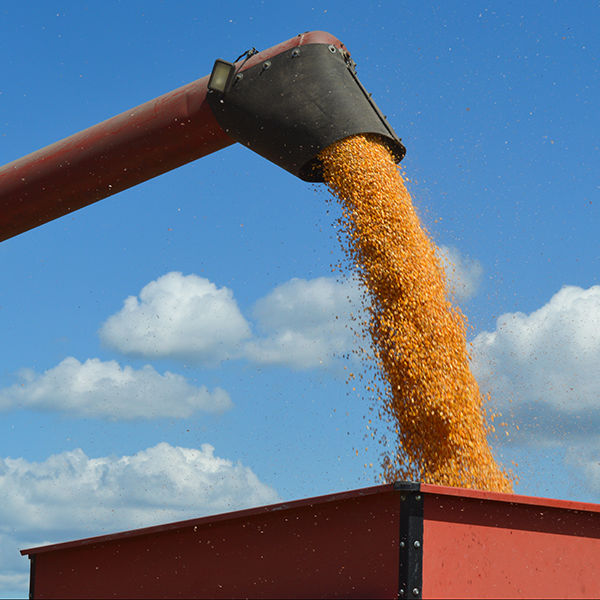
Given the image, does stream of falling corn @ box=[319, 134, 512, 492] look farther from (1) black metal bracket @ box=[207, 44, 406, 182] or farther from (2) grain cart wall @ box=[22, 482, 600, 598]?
(2) grain cart wall @ box=[22, 482, 600, 598]

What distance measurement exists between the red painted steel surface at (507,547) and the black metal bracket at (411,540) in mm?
33

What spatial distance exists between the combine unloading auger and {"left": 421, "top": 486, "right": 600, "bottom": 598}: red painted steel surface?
2678mm

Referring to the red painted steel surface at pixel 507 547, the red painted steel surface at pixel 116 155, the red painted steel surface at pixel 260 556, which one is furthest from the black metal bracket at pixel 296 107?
the red painted steel surface at pixel 507 547

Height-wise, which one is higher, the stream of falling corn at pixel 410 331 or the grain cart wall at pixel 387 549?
the stream of falling corn at pixel 410 331

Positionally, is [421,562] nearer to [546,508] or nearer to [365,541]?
[365,541]

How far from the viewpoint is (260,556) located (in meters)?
3.20

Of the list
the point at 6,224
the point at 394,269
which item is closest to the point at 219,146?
the point at 394,269

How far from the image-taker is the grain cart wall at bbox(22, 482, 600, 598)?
8.93 ft

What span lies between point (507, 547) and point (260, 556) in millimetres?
1132

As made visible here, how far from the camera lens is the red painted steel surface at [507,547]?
2.75 meters

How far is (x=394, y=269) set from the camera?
14.9 ft

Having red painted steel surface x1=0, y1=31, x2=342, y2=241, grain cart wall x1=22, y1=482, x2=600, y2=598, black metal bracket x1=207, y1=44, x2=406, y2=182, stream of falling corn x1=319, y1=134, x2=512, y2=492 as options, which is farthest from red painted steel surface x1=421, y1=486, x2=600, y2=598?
red painted steel surface x1=0, y1=31, x2=342, y2=241

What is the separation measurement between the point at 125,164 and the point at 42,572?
2.88 meters

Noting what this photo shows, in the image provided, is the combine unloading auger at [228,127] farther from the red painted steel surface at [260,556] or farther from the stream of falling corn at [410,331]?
the red painted steel surface at [260,556]
